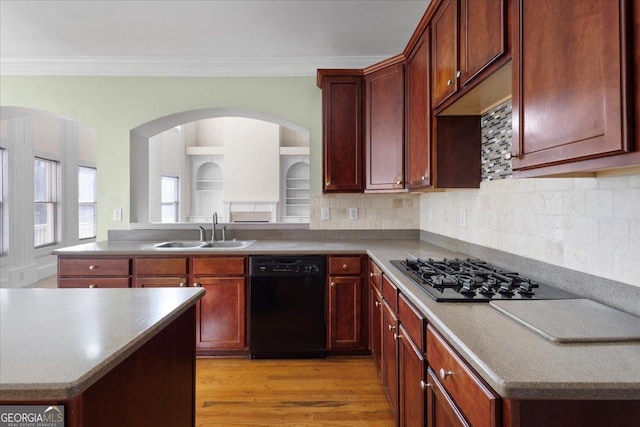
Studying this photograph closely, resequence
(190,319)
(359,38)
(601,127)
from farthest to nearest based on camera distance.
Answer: (359,38)
(190,319)
(601,127)

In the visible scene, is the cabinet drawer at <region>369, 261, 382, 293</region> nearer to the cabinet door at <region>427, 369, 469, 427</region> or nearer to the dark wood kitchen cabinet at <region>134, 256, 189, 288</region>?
the cabinet door at <region>427, 369, 469, 427</region>

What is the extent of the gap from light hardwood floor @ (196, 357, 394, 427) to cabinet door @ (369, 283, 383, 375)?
0.20 metres

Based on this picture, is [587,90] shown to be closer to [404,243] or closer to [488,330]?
[488,330]

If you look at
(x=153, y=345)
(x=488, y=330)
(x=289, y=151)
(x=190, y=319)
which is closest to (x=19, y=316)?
(x=153, y=345)

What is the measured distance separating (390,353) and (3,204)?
5336 mm

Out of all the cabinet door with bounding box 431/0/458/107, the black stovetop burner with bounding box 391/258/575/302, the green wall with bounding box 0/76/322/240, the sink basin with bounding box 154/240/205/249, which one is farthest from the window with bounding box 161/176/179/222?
the black stovetop burner with bounding box 391/258/575/302

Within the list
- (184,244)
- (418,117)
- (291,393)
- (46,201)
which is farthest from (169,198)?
(418,117)

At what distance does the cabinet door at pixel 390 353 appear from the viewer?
1.93 m

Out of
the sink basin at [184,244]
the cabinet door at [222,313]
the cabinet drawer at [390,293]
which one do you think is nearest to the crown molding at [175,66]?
the sink basin at [184,244]

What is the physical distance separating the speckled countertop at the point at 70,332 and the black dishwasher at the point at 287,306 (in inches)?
51.5

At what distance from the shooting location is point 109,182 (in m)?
3.61

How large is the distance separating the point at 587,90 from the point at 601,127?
0.11 m

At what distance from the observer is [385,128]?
9.90 feet

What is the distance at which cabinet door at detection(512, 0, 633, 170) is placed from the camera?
853 mm
